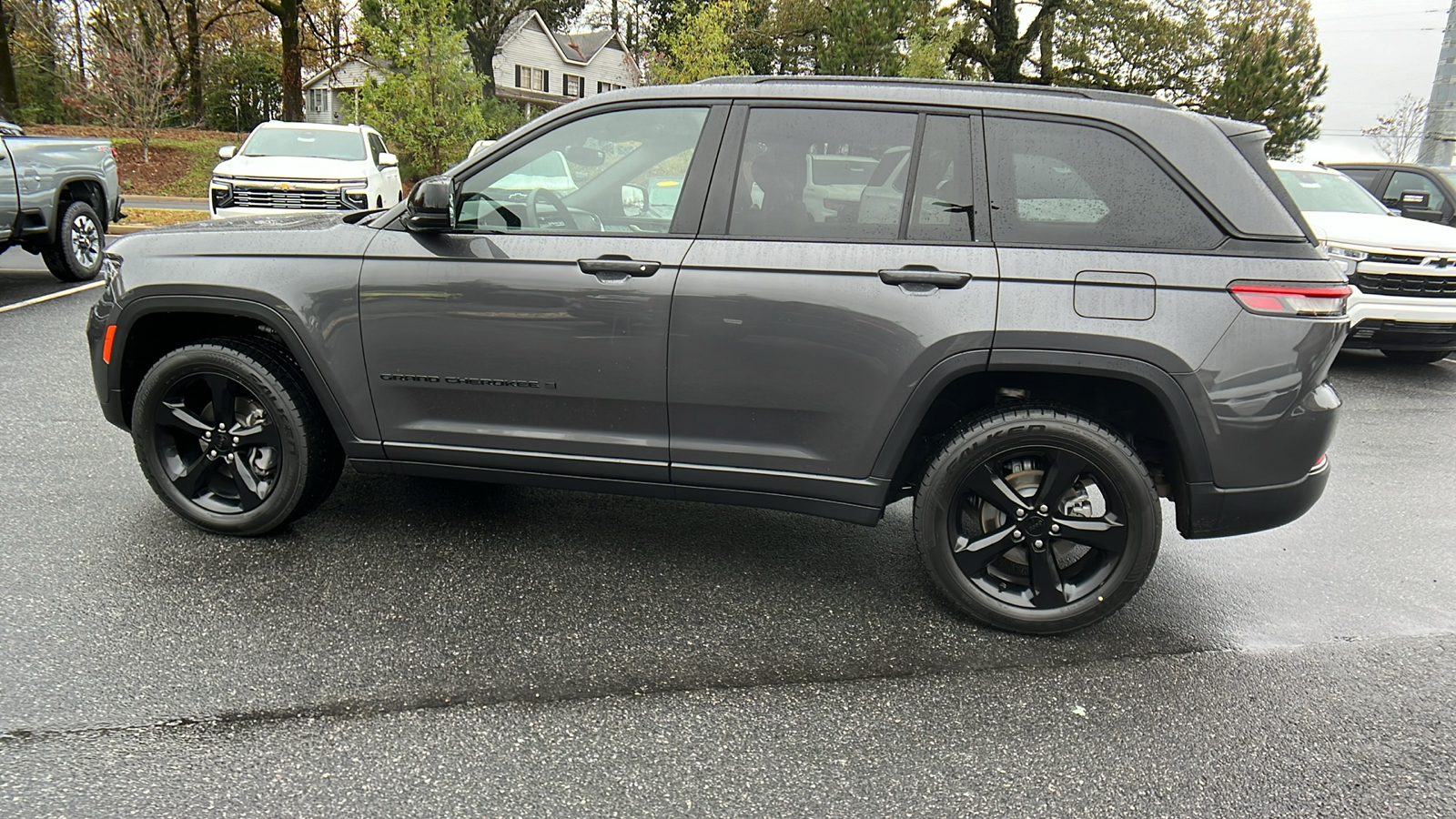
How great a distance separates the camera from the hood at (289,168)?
38.1 feet

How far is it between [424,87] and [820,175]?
810 inches

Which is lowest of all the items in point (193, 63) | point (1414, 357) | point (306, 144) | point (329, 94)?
point (1414, 357)

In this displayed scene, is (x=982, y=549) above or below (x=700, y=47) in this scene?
below

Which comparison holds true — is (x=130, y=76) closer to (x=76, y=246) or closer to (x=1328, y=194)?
(x=76, y=246)

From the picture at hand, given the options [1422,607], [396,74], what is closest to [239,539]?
[1422,607]

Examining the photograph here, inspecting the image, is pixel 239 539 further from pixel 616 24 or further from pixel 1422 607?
pixel 616 24

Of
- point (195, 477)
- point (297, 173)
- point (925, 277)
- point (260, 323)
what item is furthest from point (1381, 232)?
point (297, 173)

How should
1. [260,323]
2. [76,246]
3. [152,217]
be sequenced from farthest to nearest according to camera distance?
[152,217] → [76,246] → [260,323]

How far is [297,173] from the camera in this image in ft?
38.4

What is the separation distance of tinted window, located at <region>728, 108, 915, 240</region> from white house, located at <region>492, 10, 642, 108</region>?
52.4m

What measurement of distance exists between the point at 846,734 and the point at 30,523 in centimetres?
337

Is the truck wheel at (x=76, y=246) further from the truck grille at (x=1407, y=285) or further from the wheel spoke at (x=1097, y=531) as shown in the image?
the truck grille at (x=1407, y=285)

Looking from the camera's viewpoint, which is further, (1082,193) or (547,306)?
(547,306)

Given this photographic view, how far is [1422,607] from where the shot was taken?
3.73 meters
